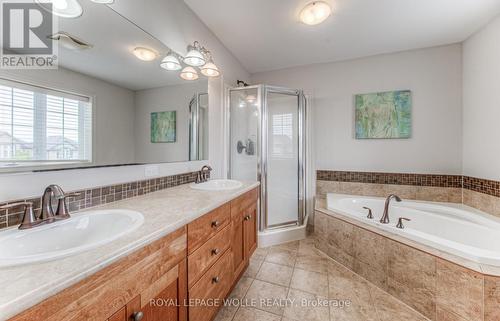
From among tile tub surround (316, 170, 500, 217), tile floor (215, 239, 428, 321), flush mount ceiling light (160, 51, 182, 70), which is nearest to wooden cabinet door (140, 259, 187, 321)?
tile floor (215, 239, 428, 321)

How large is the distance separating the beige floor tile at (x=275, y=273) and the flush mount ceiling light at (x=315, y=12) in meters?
2.42

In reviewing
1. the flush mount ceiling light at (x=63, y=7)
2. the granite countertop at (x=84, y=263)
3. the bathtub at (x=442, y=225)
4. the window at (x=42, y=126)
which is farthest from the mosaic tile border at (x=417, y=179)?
the flush mount ceiling light at (x=63, y=7)

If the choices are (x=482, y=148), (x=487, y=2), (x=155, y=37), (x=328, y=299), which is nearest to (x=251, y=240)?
(x=328, y=299)

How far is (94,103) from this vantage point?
1.11m

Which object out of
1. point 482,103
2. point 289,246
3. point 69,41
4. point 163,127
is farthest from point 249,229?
point 482,103

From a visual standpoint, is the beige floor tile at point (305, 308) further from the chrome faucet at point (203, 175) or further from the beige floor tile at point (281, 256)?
the chrome faucet at point (203, 175)

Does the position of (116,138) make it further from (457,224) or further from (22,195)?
(457,224)

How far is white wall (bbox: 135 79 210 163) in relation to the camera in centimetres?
140

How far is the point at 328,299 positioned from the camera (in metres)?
1.60

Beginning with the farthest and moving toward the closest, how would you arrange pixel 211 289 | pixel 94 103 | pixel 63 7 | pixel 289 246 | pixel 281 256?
pixel 289 246 < pixel 281 256 < pixel 211 289 < pixel 94 103 < pixel 63 7

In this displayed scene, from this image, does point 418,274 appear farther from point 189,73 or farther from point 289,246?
point 189,73

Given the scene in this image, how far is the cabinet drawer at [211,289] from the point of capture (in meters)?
1.08
